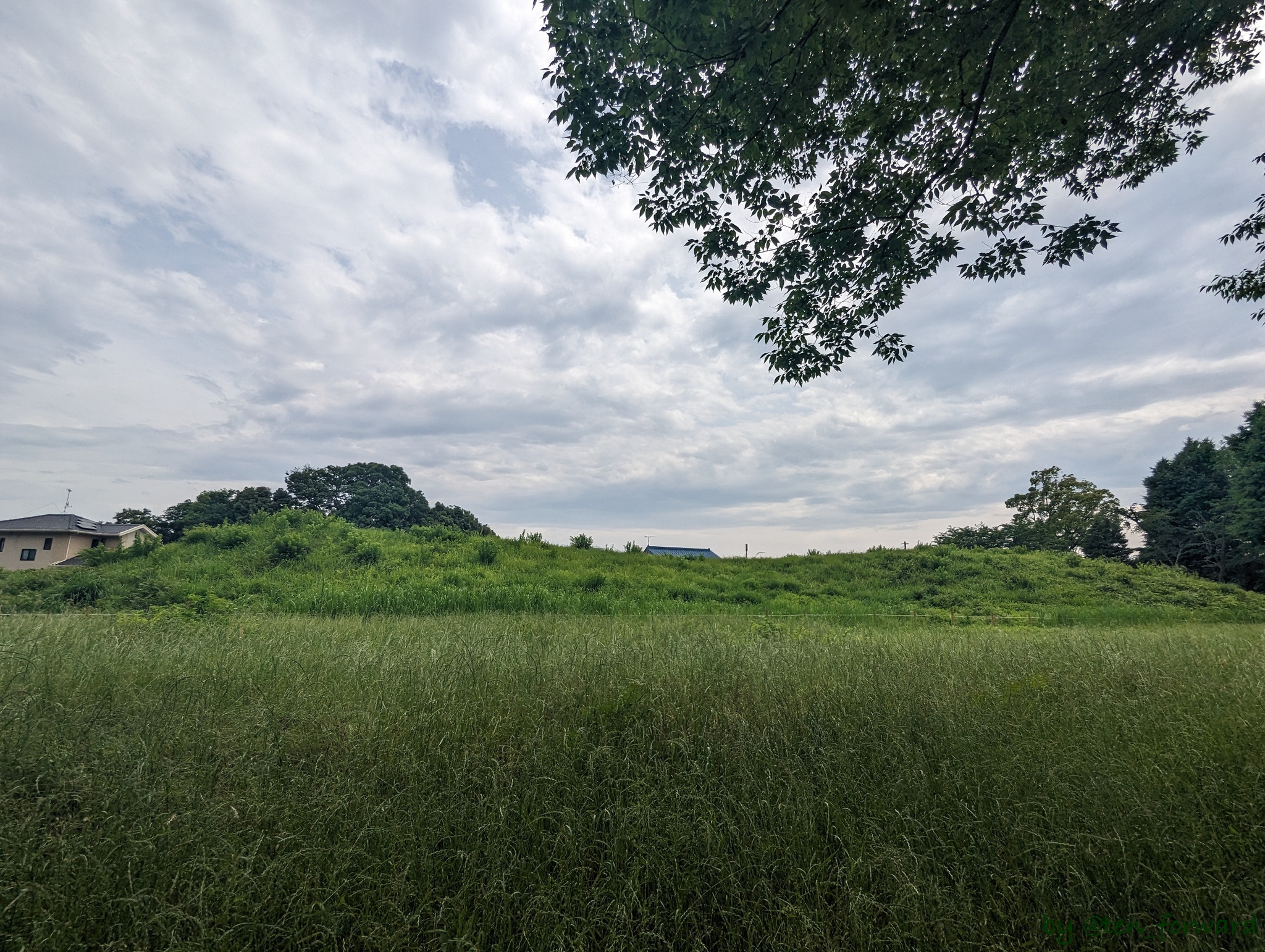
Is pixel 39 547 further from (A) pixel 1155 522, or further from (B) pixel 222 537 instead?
(A) pixel 1155 522

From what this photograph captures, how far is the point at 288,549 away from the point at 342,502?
27.6m

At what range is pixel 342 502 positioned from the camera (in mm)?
40969

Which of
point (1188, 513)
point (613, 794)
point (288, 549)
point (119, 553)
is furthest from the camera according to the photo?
point (1188, 513)

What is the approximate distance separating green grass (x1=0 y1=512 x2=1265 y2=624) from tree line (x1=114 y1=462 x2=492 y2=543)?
16.6m

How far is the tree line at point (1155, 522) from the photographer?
35.7m

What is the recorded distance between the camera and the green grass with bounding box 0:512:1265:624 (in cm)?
1240

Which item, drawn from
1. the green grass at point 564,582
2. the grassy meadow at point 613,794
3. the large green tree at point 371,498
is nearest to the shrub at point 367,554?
the green grass at point 564,582

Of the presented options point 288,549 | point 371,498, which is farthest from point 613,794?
point 371,498

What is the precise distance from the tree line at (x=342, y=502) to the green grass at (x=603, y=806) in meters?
30.5

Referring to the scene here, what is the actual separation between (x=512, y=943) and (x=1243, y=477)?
4223 centimetres

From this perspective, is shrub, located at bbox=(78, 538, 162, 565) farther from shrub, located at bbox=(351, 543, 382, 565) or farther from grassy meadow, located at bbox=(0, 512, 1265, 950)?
grassy meadow, located at bbox=(0, 512, 1265, 950)

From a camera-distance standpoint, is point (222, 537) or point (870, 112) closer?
point (870, 112)

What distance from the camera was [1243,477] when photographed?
91.1ft

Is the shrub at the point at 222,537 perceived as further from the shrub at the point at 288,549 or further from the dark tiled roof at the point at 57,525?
the dark tiled roof at the point at 57,525
